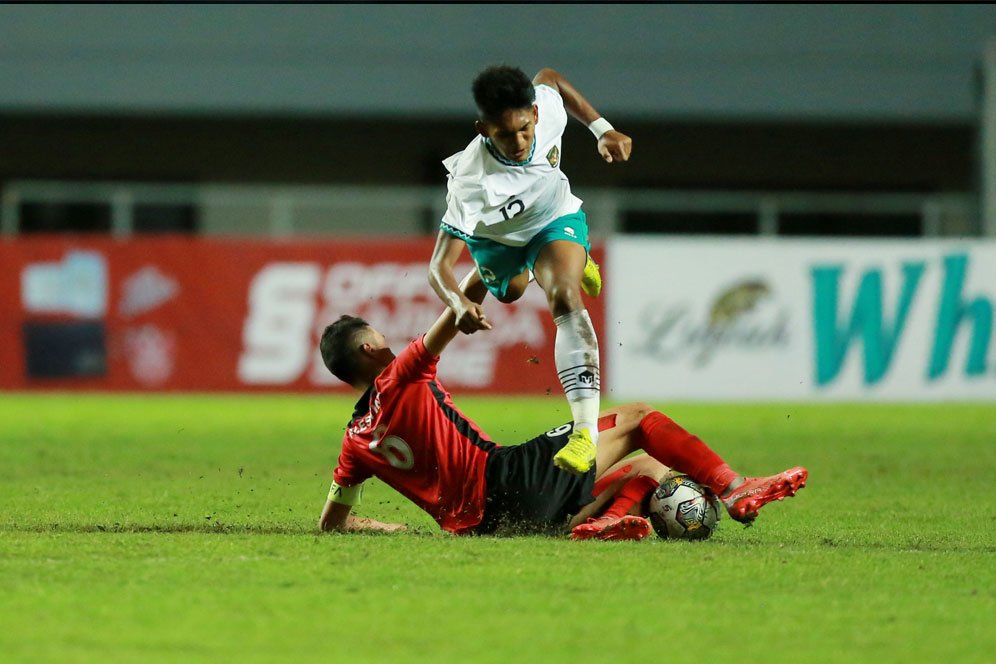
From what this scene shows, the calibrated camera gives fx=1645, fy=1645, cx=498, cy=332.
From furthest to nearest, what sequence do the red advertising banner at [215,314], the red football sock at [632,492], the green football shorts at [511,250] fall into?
the red advertising banner at [215,314]
the green football shorts at [511,250]
the red football sock at [632,492]

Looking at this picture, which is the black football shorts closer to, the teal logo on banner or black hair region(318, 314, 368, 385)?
black hair region(318, 314, 368, 385)

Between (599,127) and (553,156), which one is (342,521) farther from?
(599,127)

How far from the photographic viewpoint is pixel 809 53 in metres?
23.5

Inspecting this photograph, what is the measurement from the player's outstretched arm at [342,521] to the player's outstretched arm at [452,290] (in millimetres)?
942

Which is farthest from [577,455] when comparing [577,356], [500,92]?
[500,92]

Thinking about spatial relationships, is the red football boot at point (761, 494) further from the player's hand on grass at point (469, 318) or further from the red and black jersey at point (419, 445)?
the player's hand on grass at point (469, 318)

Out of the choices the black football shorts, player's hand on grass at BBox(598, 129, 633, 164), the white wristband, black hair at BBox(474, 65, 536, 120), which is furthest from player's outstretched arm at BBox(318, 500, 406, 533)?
the white wristband

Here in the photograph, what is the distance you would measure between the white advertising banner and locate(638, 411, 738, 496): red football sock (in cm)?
1116

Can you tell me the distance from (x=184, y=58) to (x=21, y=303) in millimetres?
5799

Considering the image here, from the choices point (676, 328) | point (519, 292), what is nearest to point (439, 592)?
point (519, 292)

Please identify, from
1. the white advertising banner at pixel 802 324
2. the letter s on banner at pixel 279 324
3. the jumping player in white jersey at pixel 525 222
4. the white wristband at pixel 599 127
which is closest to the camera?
the jumping player in white jersey at pixel 525 222

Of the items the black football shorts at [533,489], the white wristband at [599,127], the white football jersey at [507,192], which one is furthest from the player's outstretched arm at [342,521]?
the white wristband at [599,127]

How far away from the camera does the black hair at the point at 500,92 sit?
7176mm

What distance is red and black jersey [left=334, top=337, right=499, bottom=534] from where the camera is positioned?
6766 millimetres
